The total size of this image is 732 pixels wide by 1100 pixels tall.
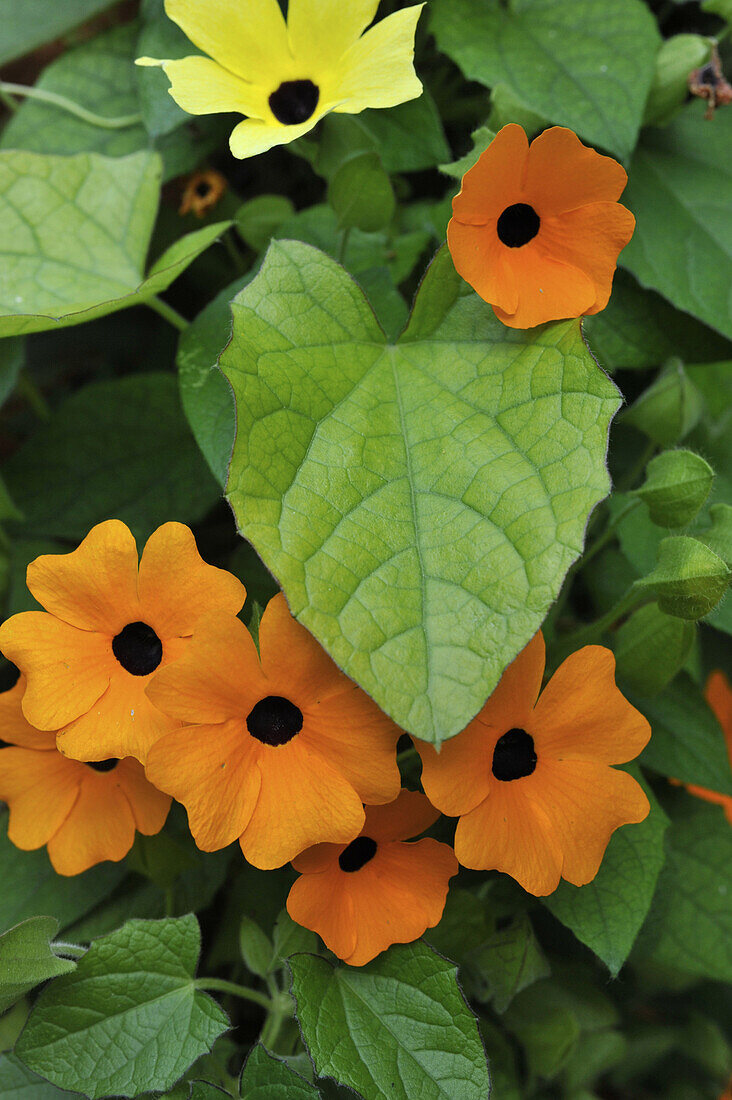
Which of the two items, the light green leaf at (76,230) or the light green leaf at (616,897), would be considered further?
the light green leaf at (76,230)

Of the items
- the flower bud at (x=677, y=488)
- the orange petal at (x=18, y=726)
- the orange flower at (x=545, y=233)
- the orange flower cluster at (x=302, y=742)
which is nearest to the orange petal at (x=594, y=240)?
the orange flower at (x=545, y=233)

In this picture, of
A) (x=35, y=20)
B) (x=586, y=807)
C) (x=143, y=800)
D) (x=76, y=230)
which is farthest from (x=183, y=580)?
(x=35, y=20)

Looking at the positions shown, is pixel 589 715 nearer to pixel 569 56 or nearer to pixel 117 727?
pixel 117 727

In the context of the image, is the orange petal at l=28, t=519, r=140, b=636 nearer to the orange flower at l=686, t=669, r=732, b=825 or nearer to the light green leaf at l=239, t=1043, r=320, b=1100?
the light green leaf at l=239, t=1043, r=320, b=1100

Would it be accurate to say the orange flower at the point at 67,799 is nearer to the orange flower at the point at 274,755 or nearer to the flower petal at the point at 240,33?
the orange flower at the point at 274,755

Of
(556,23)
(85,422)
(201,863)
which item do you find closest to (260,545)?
(201,863)

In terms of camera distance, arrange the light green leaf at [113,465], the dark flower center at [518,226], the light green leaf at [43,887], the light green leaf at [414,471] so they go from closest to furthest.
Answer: the light green leaf at [414,471], the dark flower center at [518,226], the light green leaf at [43,887], the light green leaf at [113,465]
